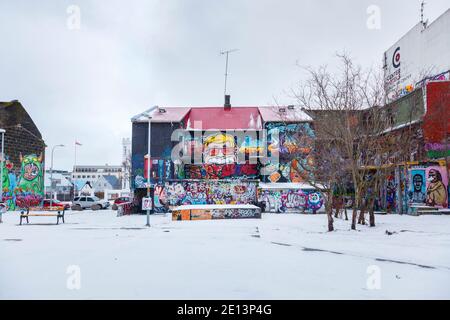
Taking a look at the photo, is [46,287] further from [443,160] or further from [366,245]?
[443,160]

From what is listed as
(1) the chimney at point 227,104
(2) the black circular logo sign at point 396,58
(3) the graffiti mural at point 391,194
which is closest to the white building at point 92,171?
(1) the chimney at point 227,104

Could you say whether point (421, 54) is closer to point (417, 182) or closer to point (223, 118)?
point (417, 182)

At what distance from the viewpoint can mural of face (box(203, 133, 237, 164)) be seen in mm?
34094

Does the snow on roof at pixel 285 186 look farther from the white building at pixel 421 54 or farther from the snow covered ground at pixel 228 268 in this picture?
the snow covered ground at pixel 228 268

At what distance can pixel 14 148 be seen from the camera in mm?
34594

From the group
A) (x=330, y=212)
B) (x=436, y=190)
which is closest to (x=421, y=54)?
(x=436, y=190)

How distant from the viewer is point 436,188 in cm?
2402

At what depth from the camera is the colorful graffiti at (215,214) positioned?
21562 millimetres

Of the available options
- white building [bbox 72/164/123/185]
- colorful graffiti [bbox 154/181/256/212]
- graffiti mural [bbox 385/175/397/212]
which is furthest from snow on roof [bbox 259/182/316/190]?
white building [bbox 72/164/123/185]

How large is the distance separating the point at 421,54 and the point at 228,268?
121ft

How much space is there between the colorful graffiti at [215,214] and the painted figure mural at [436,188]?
40.1 ft

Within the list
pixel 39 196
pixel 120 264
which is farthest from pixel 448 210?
pixel 39 196

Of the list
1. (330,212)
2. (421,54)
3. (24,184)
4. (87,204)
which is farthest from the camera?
(87,204)

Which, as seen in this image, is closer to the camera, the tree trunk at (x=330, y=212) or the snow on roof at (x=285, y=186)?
the tree trunk at (x=330, y=212)
